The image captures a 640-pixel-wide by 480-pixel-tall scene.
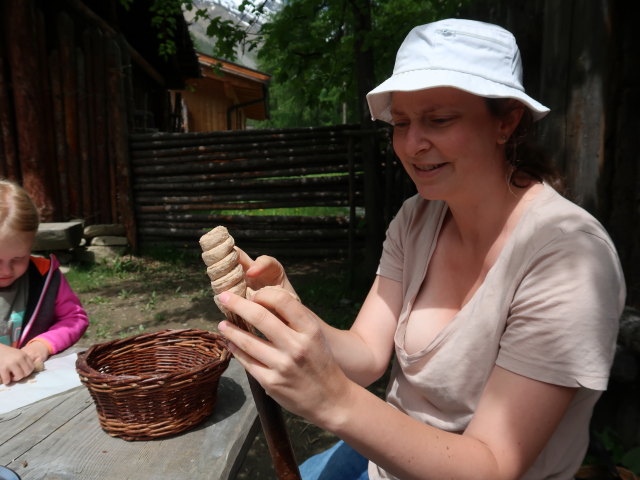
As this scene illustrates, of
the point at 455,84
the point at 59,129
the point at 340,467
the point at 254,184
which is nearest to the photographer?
the point at 455,84

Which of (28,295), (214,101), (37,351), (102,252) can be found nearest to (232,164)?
(102,252)

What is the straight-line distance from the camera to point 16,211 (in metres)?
2.24

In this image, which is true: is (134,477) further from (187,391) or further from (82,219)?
(82,219)

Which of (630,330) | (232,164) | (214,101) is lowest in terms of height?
(630,330)

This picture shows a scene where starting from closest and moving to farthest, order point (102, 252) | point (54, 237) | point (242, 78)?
point (54, 237) → point (102, 252) → point (242, 78)

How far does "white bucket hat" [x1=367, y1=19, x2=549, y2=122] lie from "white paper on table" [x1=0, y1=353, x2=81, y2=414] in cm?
158

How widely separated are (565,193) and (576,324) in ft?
2.00

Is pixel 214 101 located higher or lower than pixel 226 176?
higher

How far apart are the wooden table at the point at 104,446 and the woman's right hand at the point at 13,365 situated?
0.63ft

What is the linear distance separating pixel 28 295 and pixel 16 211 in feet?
1.43

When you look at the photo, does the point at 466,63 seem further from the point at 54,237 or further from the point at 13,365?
the point at 54,237

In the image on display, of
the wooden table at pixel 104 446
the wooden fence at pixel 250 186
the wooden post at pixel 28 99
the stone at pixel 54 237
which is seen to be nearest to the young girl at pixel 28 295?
the wooden table at pixel 104 446

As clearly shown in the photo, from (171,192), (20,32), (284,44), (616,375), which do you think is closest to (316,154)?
(284,44)

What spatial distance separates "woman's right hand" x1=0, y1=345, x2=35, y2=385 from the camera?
1855mm
